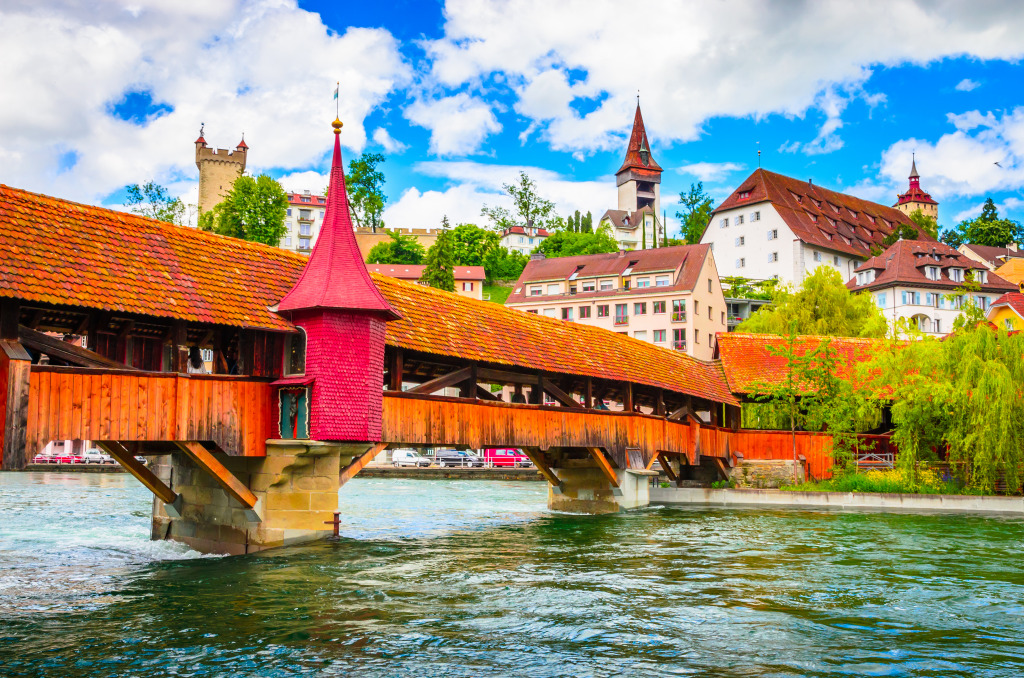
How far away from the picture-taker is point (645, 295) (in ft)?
198

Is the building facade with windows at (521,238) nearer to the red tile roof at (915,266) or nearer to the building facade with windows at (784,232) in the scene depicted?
the building facade with windows at (784,232)

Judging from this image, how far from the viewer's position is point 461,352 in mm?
19031

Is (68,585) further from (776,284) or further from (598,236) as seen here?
(598,236)

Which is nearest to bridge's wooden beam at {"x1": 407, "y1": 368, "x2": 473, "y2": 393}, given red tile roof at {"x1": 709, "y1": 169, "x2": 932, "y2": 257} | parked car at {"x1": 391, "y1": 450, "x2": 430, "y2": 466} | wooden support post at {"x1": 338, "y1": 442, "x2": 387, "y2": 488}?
wooden support post at {"x1": 338, "y1": 442, "x2": 387, "y2": 488}

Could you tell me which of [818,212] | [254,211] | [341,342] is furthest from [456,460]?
[341,342]

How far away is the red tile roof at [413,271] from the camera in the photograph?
273ft

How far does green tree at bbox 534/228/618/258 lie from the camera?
88875 mm

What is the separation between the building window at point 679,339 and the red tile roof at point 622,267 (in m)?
2.55

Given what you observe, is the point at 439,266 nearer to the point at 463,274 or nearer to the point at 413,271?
the point at 413,271

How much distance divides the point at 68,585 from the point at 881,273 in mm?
59995

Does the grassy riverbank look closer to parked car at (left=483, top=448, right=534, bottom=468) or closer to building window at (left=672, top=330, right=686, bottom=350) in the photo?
parked car at (left=483, top=448, right=534, bottom=468)

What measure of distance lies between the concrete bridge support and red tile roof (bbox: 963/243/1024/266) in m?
73.1

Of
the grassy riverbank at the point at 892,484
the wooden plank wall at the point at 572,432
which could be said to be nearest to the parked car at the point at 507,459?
the wooden plank wall at the point at 572,432

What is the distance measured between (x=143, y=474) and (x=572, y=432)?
10579 millimetres
